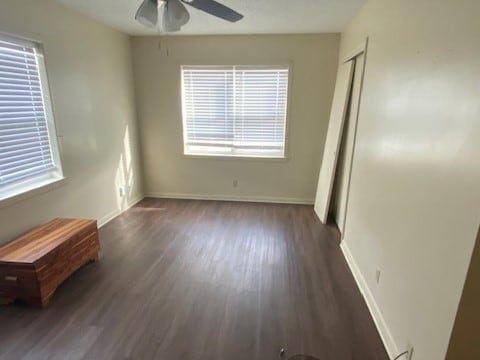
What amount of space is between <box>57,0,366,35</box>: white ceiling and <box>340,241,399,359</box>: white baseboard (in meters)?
2.51

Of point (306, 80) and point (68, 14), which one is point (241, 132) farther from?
point (68, 14)

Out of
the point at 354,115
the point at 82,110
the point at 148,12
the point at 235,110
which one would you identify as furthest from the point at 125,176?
the point at 354,115

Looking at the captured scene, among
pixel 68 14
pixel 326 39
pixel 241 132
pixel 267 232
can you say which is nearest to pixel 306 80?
pixel 326 39

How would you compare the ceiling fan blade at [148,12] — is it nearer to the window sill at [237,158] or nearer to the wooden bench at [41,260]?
the wooden bench at [41,260]

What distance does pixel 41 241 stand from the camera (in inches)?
94.4

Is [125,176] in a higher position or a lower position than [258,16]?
lower

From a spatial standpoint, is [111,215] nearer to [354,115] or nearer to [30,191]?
[30,191]

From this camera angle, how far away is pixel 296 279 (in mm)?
2613

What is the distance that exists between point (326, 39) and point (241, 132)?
1.77m

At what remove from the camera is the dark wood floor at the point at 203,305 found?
1.86 metres

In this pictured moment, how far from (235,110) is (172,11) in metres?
2.36

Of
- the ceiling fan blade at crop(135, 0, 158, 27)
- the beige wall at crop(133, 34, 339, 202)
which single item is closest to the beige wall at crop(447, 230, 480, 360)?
the ceiling fan blade at crop(135, 0, 158, 27)

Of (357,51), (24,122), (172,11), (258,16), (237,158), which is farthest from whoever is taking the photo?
(237,158)

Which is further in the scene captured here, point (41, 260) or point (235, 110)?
point (235, 110)
